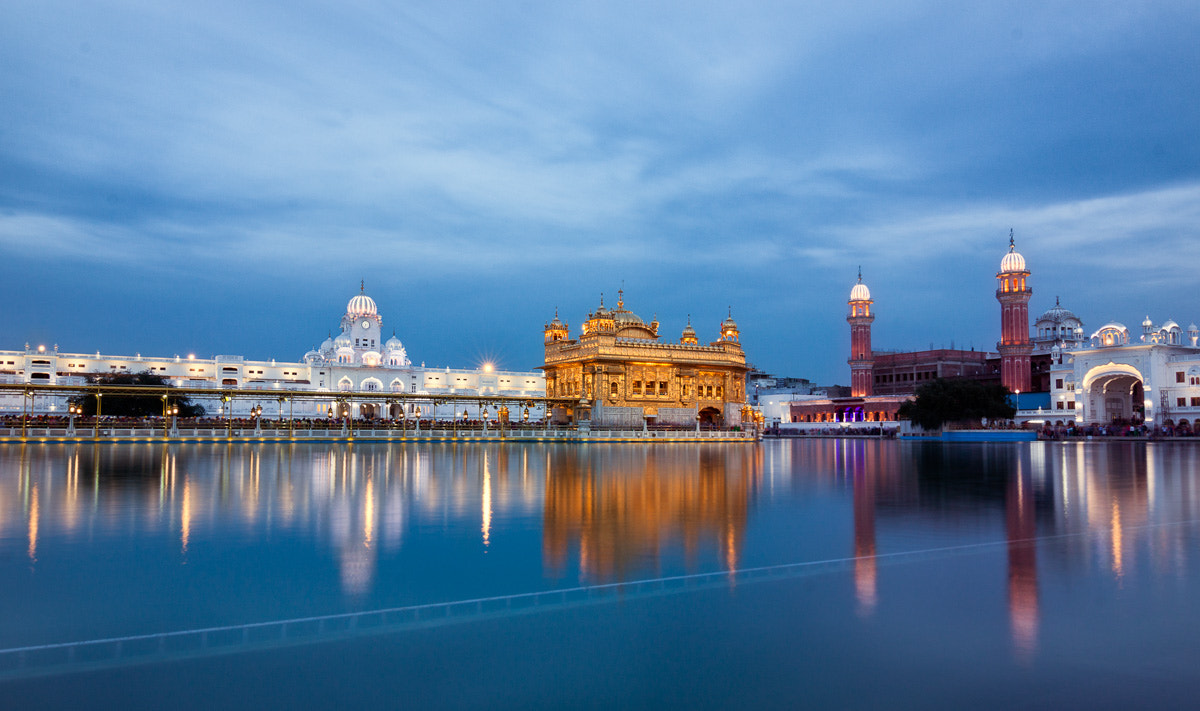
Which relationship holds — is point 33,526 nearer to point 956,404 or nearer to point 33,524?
point 33,524

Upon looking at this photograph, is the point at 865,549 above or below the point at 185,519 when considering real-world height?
below

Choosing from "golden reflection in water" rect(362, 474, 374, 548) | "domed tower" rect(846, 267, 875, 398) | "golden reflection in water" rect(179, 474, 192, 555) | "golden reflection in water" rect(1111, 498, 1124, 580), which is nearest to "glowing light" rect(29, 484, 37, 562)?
"golden reflection in water" rect(179, 474, 192, 555)

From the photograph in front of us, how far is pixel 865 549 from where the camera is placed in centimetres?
907

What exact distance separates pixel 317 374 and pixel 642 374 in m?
52.7

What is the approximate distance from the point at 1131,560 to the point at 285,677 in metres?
8.00

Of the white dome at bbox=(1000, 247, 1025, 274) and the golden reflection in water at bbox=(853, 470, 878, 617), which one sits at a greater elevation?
the white dome at bbox=(1000, 247, 1025, 274)

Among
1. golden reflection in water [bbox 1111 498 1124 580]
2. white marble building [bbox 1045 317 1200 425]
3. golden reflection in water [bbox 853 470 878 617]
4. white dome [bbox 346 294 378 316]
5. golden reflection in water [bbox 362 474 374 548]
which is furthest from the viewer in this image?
white dome [bbox 346 294 378 316]

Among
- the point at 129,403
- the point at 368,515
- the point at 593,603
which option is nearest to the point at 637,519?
the point at 368,515

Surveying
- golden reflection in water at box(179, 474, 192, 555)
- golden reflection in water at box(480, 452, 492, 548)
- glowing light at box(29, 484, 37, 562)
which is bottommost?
golden reflection in water at box(480, 452, 492, 548)

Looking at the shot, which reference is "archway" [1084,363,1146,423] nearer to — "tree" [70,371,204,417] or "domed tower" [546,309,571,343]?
"domed tower" [546,309,571,343]

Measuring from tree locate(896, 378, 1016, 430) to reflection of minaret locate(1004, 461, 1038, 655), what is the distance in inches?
1988

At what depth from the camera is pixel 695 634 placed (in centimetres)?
568

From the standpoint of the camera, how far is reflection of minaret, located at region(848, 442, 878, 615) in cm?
671

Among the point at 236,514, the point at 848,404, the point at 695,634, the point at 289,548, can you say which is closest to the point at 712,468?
the point at 236,514
